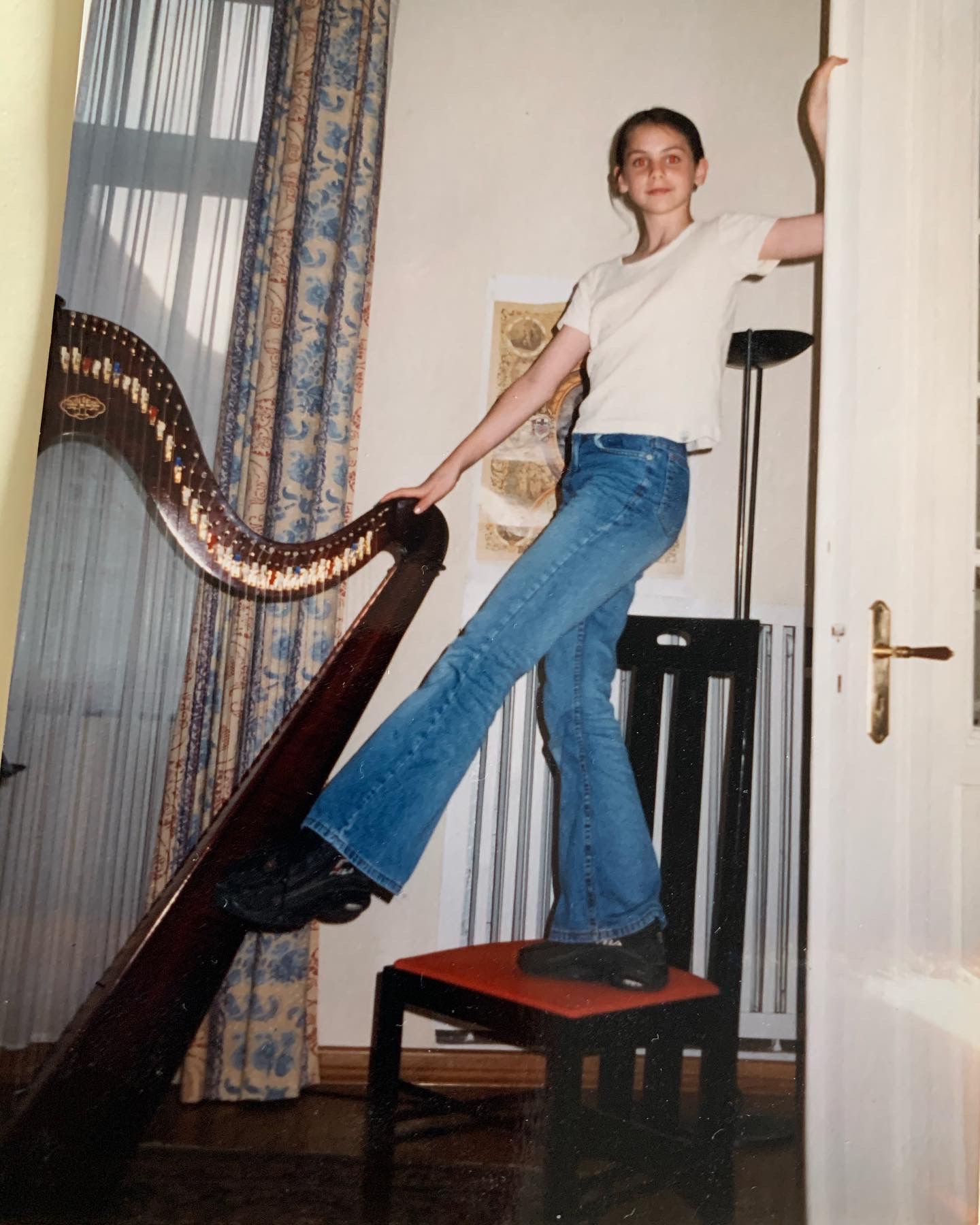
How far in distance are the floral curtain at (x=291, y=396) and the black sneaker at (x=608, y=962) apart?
31 centimetres

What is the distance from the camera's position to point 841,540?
1.03 metres

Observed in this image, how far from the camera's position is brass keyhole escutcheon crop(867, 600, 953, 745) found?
→ 102 cm

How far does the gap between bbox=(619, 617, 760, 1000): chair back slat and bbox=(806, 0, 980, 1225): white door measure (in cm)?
12

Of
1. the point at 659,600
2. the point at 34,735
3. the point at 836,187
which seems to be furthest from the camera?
the point at 659,600

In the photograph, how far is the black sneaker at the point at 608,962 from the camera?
1.01 metres

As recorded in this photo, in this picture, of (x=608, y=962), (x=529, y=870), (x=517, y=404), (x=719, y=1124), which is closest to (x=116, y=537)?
(x=517, y=404)

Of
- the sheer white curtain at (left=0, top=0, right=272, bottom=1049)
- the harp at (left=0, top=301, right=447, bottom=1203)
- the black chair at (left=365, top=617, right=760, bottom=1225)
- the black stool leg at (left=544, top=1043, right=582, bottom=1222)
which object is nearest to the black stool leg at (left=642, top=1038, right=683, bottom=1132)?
the black chair at (left=365, top=617, right=760, bottom=1225)

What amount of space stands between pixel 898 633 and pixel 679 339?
47cm

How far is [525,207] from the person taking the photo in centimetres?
118

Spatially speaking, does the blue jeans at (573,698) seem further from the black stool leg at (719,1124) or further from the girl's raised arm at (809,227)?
the girl's raised arm at (809,227)

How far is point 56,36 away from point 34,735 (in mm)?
788

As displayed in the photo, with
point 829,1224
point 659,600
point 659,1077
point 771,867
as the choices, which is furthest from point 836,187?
point 829,1224

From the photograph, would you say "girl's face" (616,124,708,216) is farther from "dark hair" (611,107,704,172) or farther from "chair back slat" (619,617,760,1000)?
"chair back slat" (619,617,760,1000)

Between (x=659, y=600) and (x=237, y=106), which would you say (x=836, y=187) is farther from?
(x=237, y=106)
